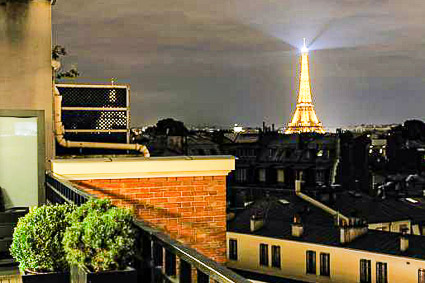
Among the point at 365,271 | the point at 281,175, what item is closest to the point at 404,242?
the point at 365,271

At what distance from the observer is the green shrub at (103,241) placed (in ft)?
11.4

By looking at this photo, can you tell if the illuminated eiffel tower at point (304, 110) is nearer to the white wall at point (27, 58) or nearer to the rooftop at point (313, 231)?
the rooftop at point (313, 231)

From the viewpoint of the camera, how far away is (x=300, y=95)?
376 ft

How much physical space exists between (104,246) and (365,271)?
24290 mm

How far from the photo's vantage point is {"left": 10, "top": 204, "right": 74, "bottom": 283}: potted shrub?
4.25m

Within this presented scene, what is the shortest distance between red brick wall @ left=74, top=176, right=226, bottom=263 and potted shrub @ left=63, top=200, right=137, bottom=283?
3.19 metres

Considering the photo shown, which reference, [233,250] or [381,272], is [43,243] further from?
[233,250]

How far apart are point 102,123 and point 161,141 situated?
4639cm

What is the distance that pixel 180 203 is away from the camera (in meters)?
7.15

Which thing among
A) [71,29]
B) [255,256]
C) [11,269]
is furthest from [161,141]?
[11,269]

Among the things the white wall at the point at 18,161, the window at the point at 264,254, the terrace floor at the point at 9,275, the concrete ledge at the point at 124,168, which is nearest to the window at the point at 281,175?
the window at the point at 264,254

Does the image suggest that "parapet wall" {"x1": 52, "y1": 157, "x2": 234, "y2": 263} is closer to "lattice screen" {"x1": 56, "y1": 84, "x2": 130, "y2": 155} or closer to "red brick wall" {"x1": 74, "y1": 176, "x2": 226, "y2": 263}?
"red brick wall" {"x1": 74, "y1": 176, "x2": 226, "y2": 263}

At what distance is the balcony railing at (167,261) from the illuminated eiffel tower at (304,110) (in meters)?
110

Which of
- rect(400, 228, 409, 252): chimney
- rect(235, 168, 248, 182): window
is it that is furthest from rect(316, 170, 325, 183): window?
rect(400, 228, 409, 252): chimney
